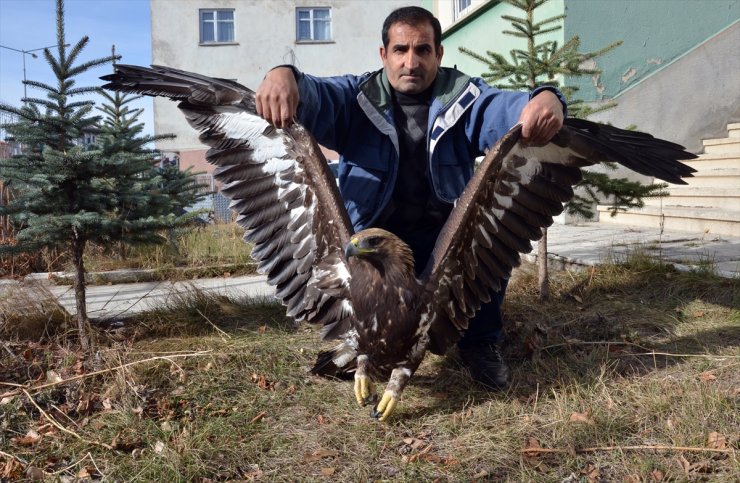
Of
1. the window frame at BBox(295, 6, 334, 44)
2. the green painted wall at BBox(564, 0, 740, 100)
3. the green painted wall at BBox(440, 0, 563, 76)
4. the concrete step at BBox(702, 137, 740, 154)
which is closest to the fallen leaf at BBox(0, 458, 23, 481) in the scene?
the green painted wall at BBox(564, 0, 740, 100)

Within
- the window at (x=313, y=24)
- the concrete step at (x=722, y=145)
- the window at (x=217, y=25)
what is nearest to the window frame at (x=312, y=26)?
the window at (x=313, y=24)

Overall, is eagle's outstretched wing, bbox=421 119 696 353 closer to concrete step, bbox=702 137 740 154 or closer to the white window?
concrete step, bbox=702 137 740 154

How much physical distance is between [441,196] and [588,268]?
2117 millimetres

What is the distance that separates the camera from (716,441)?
212 centimetres

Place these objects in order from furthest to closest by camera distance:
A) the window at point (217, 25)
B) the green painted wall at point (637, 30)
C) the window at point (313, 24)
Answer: the window at point (313, 24)
the window at point (217, 25)
the green painted wall at point (637, 30)

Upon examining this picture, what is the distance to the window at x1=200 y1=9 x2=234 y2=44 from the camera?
19.7 metres

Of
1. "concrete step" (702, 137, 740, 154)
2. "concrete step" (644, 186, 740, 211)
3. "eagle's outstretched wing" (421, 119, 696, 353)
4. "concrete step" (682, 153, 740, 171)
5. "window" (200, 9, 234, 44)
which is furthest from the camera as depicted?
"window" (200, 9, 234, 44)

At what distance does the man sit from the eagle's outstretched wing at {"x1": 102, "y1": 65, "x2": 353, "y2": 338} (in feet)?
0.81

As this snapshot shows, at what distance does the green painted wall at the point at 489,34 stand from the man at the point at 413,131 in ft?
17.3

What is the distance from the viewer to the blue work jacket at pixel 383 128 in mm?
2928

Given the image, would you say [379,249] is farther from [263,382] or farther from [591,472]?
[591,472]

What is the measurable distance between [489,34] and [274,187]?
8441 millimetres

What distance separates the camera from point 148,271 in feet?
18.2

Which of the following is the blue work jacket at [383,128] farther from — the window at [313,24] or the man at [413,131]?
the window at [313,24]
